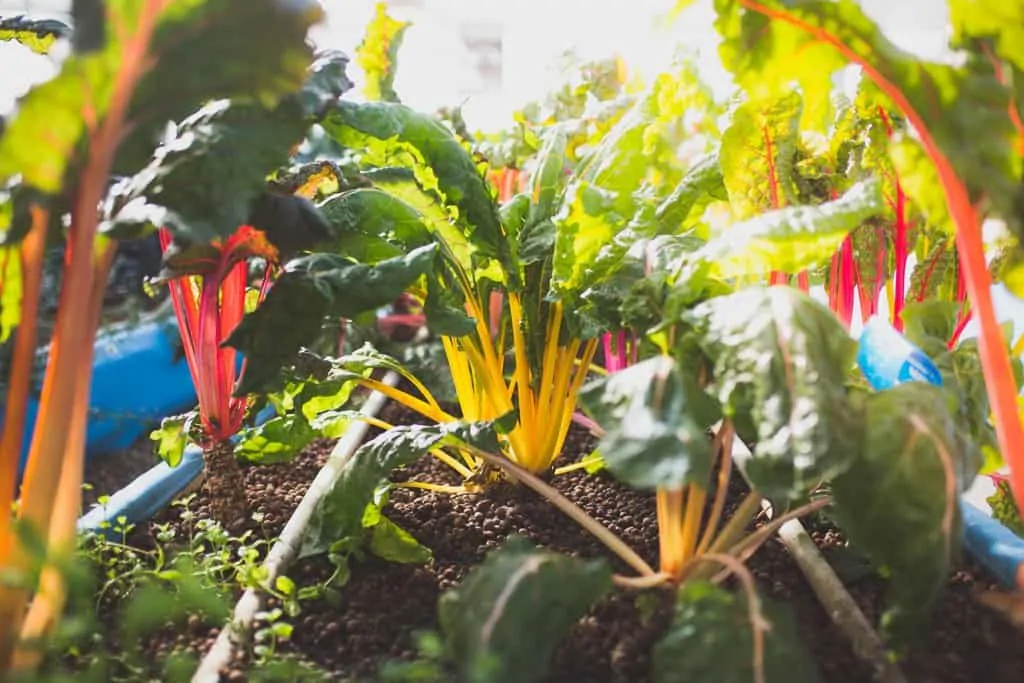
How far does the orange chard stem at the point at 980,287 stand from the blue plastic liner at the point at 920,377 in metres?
0.05

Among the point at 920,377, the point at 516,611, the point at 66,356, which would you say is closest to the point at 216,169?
the point at 66,356

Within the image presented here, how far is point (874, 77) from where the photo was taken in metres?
0.71

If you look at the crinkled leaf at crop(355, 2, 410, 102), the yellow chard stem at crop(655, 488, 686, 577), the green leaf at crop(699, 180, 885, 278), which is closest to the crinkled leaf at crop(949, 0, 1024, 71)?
the green leaf at crop(699, 180, 885, 278)

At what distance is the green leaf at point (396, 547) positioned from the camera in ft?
3.14

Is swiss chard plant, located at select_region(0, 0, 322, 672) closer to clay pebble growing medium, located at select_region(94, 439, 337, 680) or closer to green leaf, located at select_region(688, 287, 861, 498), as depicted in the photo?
clay pebble growing medium, located at select_region(94, 439, 337, 680)

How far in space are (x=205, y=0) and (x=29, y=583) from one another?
0.47m

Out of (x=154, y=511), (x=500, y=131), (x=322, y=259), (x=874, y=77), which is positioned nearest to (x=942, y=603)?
(x=874, y=77)

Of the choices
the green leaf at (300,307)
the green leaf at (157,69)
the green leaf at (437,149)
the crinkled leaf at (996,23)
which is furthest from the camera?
the green leaf at (437,149)

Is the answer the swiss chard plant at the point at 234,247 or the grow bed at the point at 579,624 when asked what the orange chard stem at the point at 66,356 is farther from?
the grow bed at the point at 579,624

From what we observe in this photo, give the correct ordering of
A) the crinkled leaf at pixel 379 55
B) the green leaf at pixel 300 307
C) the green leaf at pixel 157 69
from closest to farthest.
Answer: the green leaf at pixel 157 69 → the green leaf at pixel 300 307 → the crinkled leaf at pixel 379 55

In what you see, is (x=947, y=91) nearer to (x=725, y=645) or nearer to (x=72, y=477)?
(x=725, y=645)

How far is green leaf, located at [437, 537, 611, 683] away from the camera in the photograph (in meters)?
0.60

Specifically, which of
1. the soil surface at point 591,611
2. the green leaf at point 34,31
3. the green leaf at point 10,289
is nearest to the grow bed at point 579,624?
the soil surface at point 591,611

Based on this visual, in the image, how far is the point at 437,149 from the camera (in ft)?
3.27
